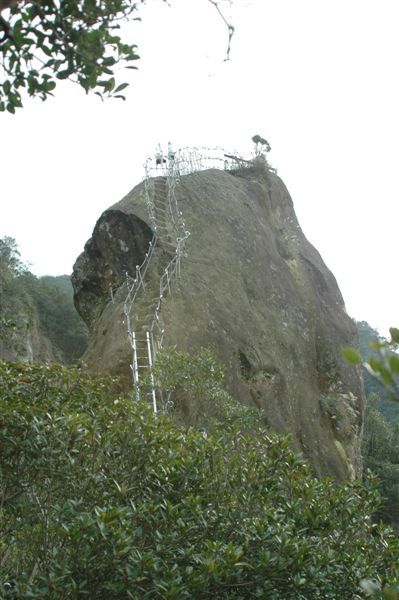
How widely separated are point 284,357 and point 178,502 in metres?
11.1

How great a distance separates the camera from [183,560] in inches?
175

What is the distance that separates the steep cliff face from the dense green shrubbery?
631 centimetres

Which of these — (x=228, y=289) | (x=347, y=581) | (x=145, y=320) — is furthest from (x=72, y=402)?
(x=228, y=289)

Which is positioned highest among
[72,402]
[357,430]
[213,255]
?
[213,255]

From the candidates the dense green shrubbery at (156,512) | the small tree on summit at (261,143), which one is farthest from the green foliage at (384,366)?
the small tree on summit at (261,143)

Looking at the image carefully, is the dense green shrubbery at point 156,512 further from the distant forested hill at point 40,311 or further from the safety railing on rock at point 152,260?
the distant forested hill at point 40,311

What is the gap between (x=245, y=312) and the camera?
15.4m

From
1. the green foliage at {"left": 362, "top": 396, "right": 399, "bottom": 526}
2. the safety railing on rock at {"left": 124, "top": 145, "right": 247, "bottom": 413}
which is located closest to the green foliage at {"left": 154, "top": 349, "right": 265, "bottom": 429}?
the safety railing on rock at {"left": 124, "top": 145, "right": 247, "bottom": 413}

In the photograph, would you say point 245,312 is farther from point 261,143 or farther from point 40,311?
point 40,311

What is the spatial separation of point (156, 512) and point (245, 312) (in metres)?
10.7

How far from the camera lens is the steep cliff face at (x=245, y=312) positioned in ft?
44.9

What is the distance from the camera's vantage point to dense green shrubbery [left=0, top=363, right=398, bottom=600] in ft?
13.7

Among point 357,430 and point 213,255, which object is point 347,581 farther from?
point 357,430

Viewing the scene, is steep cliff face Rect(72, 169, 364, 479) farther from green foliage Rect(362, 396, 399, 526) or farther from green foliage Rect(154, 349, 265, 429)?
green foliage Rect(362, 396, 399, 526)
